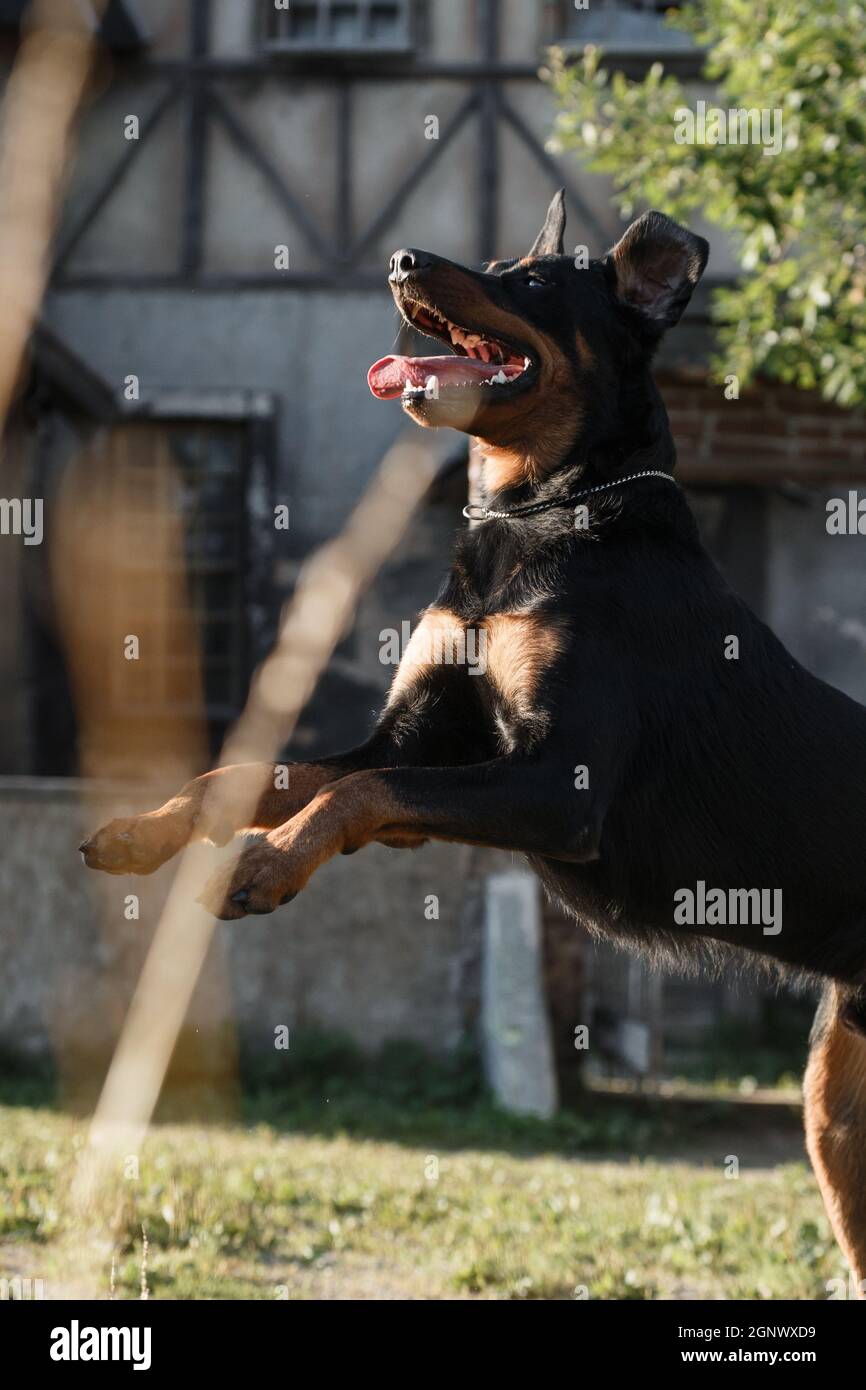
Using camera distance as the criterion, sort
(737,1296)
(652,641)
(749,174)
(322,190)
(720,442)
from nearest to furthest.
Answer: (652,641) → (737,1296) → (749,174) → (720,442) → (322,190)

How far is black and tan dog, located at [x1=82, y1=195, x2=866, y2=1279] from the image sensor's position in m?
3.64

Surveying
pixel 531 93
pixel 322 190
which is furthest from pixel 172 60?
pixel 531 93

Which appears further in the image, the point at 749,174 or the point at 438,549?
the point at 438,549

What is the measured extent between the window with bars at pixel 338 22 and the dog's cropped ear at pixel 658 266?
8663mm

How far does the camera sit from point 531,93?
38.5 feet

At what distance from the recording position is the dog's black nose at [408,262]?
3.71 metres

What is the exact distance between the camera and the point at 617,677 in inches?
144

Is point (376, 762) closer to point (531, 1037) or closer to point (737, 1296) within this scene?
point (737, 1296)

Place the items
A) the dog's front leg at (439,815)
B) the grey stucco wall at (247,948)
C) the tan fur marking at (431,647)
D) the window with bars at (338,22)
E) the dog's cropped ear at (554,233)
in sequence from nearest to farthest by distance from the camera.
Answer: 1. the dog's front leg at (439,815)
2. the tan fur marking at (431,647)
3. the dog's cropped ear at (554,233)
4. the grey stucco wall at (247,948)
5. the window with bars at (338,22)

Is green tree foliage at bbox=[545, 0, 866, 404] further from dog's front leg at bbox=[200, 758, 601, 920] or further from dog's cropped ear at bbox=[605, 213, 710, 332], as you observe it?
dog's front leg at bbox=[200, 758, 601, 920]

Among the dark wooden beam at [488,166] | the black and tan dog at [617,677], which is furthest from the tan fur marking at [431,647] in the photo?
the dark wooden beam at [488,166]

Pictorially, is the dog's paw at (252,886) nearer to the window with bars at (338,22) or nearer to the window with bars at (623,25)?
the window with bars at (338,22)

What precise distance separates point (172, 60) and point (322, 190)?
1523mm

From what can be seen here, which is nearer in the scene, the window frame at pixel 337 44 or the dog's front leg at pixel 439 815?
the dog's front leg at pixel 439 815
